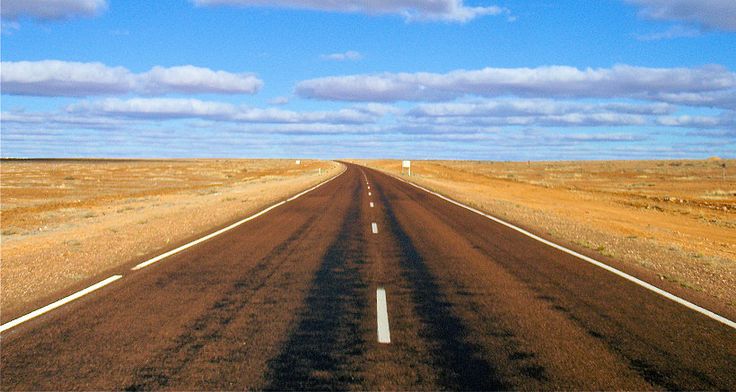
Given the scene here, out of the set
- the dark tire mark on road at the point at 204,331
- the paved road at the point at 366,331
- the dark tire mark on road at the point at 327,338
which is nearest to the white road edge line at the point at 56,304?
the paved road at the point at 366,331

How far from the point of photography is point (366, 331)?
6043 mm

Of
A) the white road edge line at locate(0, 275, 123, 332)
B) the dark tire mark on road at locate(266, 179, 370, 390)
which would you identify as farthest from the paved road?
the white road edge line at locate(0, 275, 123, 332)

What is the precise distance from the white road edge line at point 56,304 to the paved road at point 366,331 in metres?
0.17

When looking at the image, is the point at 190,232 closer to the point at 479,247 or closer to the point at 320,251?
the point at 320,251

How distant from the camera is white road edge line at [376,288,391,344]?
5820mm

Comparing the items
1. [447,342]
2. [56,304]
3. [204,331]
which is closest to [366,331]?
[447,342]

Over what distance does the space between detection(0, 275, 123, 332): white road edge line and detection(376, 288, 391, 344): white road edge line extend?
4.00 m

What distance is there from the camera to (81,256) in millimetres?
10766

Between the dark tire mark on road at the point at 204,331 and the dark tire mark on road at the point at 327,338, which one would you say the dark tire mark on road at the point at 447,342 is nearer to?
the dark tire mark on road at the point at 327,338

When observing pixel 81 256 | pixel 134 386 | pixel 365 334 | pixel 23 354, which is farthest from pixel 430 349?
pixel 81 256

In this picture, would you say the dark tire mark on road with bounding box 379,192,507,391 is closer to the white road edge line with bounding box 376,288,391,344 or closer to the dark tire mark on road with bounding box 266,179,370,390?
the white road edge line with bounding box 376,288,391,344

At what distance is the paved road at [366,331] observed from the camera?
4785mm

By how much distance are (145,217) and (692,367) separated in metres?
16.9

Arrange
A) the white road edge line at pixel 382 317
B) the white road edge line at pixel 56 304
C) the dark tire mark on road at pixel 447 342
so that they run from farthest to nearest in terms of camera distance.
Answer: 1. the white road edge line at pixel 56 304
2. the white road edge line at pixel 382 317
3. the dark tire mark on road at pixel 447 342
